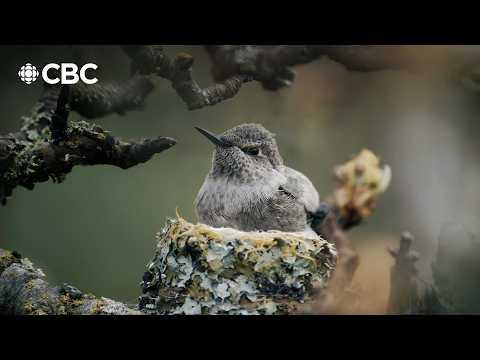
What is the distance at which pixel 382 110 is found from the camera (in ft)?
17.4

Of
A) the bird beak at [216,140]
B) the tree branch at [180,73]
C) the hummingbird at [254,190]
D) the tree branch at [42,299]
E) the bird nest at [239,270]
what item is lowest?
the tree branch at [42,299]

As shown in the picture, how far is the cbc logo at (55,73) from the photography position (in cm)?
515

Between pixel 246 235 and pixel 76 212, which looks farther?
pixel 76 212

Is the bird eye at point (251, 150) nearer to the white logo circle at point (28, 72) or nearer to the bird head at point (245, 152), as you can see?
the bird head at point (245, 152)

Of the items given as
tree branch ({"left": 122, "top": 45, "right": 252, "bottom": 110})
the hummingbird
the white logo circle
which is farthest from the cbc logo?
the hummingbird

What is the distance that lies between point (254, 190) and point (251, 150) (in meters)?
0.30

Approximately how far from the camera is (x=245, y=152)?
5074mm

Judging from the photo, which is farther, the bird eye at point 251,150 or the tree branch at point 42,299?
the bird eye at point 251,150

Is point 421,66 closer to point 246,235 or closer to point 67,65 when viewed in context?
point 246,235

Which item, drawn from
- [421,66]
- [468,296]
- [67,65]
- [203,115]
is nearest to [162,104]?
[203,115]

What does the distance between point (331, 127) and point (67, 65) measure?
2004 millimetres

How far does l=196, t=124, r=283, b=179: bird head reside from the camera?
16.6 feet

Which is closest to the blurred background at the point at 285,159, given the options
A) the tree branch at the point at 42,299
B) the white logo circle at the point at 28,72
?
the white logo circle at the point at 28,72

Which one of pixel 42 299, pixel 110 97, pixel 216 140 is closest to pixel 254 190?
pixel 216 140
